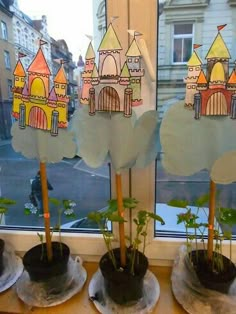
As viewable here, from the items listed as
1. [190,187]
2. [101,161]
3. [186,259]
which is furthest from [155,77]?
[186,259]

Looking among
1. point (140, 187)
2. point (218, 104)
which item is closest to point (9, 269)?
point (140, 187)

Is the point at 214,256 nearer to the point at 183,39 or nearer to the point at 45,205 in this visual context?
the point at 45,205

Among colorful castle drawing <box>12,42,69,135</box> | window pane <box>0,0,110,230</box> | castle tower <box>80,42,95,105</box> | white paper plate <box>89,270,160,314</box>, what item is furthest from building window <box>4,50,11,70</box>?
white paper plate <box>89,270,160,314</box>

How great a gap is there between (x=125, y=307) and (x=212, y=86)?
28.0 inches

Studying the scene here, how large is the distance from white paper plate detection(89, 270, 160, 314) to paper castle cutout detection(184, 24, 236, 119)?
2.01 ft

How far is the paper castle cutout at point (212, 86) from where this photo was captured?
660mm

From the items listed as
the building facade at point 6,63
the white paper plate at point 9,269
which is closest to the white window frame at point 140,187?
the white paper plate at point 9,269

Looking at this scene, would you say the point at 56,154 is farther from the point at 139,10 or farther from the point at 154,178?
the point at 139,10

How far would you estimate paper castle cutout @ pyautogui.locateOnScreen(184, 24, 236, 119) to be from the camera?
66cm

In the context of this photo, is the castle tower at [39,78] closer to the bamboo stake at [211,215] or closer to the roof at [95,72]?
the roof at [95,72]

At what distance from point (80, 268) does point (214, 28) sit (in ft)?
3.14

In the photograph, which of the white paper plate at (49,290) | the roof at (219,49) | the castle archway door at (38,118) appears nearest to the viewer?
the roof at (219,49)

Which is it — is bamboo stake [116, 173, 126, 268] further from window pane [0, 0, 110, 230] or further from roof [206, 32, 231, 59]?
roof [206, 32, 231, 59]

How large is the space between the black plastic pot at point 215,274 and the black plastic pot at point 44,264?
441 millimetres
